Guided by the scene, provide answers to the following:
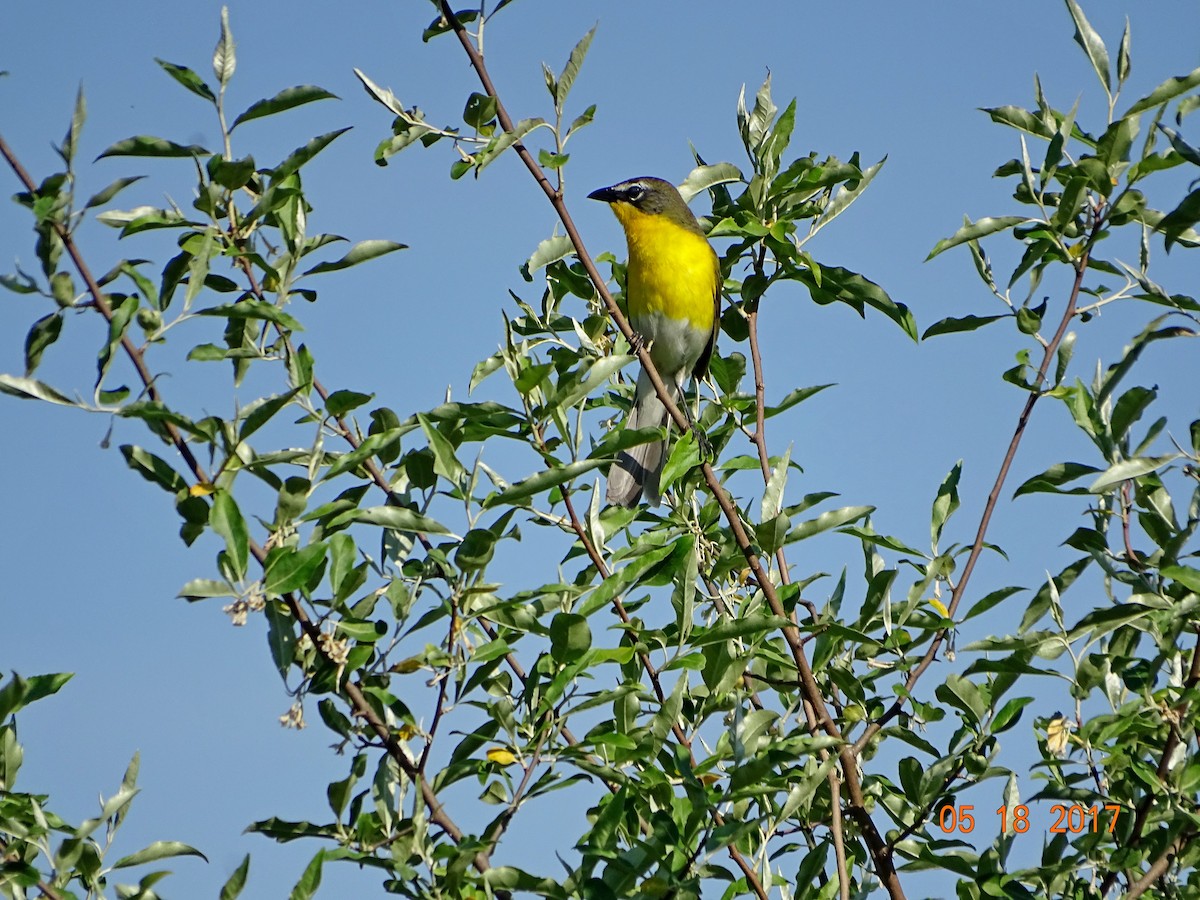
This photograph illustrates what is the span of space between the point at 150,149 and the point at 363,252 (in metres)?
0.60

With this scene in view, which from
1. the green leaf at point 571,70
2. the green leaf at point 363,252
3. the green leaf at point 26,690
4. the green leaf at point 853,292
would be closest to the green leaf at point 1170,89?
the green leaf at point 853,292

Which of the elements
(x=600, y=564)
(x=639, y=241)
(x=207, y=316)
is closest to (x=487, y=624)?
(x=600, y=564)

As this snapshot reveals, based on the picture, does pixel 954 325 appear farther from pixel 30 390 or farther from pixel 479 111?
pixel 30 390

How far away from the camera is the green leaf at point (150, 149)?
2750 mm

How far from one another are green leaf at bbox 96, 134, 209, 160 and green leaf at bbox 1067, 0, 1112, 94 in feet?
8.34

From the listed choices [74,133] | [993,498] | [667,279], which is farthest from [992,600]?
[667,279]

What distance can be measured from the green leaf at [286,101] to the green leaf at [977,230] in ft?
6.39

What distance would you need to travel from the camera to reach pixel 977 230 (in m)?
3.68

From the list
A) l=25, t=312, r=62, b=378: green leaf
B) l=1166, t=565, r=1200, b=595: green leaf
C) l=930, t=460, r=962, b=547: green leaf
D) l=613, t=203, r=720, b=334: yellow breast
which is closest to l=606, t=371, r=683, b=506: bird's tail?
l=613, t=203, r=720, b=334: yellow breast

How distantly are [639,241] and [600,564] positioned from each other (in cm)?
456

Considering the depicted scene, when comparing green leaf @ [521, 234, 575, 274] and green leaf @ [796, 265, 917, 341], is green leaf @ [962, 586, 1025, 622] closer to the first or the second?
green leaf @ [796, 265, 917, 341]

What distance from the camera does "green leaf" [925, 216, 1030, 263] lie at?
3627mm

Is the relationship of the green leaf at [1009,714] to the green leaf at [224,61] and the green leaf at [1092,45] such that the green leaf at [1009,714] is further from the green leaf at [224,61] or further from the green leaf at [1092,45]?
the green leaf at [224,61]

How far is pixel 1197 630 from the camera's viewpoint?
10.9 ft
